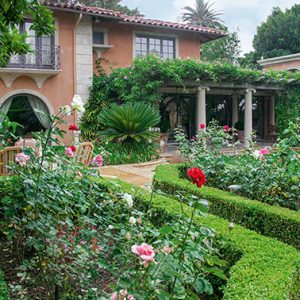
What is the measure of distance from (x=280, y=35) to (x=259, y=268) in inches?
1500

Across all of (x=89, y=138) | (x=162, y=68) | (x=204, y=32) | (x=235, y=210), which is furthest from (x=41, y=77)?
(x=235, y=210)

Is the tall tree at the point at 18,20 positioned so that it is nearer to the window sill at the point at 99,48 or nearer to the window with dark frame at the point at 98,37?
the window sill at the point at 99,48

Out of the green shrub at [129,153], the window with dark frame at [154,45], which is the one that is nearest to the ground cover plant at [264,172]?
the green shrub at [129,153]

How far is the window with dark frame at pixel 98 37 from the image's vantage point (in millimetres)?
15828

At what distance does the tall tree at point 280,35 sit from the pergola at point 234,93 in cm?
1741

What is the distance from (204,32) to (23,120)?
334 inches

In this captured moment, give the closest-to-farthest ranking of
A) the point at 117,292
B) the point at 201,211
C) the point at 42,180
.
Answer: the point at 117,292
the point at 201,211
the point at 42,180

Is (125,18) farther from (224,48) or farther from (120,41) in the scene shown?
(224,48)

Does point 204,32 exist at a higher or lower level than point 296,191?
higher

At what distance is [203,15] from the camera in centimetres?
4631

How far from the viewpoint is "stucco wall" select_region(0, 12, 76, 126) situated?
48.1ft

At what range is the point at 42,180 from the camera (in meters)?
3.24

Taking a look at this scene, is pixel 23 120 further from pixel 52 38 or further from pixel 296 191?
pixel 296 191

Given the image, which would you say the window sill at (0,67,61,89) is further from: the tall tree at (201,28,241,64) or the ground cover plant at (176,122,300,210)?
the tall tree at (201,28,241,64)
